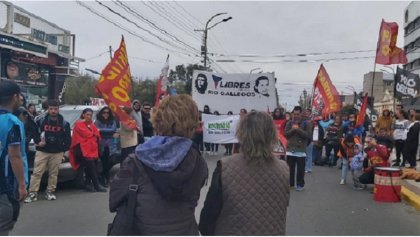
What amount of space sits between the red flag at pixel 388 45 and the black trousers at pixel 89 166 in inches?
363

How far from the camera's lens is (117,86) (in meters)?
8.74

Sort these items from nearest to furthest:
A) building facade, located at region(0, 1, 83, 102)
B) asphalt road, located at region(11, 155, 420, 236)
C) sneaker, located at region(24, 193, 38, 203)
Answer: asphalt road, located at region(11, 155, 420, 236), sneaker, located at region(24, 193, 38, 203), building facade, located at region(0, 1, 83, 102)

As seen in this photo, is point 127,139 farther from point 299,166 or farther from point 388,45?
point 388,45

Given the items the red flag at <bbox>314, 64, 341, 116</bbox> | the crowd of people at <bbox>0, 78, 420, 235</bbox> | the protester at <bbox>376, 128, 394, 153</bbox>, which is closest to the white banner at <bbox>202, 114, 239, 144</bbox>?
the red flag at <bbox>314, 64, 341, 116</bbox>

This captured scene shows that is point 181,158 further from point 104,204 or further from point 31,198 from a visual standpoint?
point 31,198

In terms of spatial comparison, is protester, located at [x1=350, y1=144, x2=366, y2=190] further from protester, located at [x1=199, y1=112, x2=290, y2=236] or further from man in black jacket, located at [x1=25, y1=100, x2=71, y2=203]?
protester, located at [x1=199, y1=112, x2=290, y2=236]

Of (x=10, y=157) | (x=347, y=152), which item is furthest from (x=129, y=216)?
(x=347, y=152)

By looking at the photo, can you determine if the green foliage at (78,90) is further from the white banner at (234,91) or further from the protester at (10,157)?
the protester at (10,157)

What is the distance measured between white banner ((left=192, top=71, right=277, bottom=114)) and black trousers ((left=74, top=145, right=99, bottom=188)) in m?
6.63

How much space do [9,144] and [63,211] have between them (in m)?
3.56

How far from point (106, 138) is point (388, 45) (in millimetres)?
9123

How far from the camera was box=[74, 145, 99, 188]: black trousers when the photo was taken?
8.70 metres

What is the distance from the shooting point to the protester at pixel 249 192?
2971 mm

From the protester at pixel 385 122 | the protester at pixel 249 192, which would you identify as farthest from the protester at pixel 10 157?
the protester at pixel 385 122
